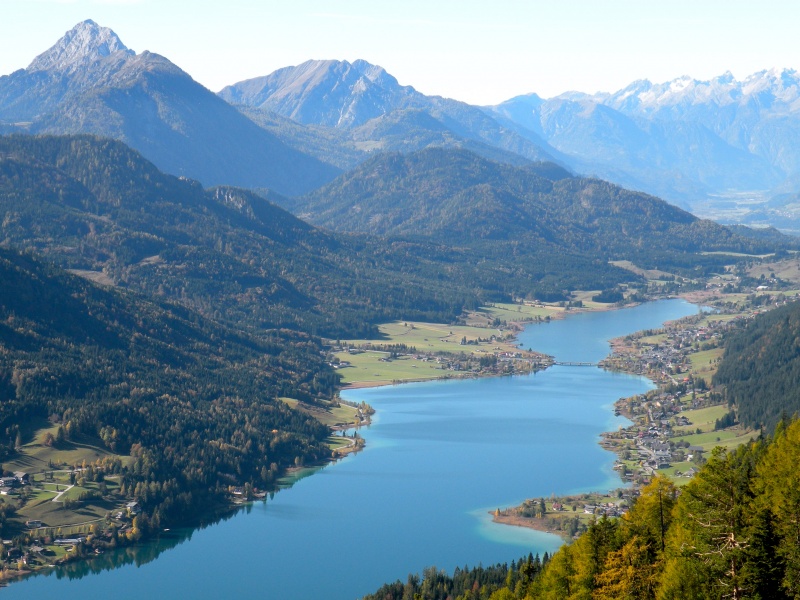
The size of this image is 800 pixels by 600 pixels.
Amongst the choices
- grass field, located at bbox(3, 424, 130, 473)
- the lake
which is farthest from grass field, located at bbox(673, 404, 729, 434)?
grass field, located at bbox(3, 424, 130, 473)

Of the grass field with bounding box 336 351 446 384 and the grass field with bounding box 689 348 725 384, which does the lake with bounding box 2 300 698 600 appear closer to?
the grass field with bounding box 336 351 446 384

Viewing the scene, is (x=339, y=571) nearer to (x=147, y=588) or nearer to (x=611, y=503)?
(x=147, y=588)

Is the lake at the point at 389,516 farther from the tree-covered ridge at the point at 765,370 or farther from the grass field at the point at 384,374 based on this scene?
the tree-covered ridge at the point at 765,370

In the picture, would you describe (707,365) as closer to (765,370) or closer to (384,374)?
(765,370)

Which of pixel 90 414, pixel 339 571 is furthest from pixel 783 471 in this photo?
pixel 90 414

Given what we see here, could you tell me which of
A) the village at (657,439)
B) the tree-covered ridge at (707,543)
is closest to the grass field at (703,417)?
the village at (657,439)
